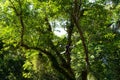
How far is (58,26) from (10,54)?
94.0 ft

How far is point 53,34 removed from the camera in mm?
18891

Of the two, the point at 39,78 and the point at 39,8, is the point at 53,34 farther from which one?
the point at 39,78

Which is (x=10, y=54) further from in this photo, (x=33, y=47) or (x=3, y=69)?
(x=33, y=47)

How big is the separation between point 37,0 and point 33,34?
7.28 ft

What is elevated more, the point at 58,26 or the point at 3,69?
the point at 58,26

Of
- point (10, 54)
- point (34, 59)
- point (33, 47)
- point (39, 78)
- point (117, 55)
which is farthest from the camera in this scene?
point (10, 54)

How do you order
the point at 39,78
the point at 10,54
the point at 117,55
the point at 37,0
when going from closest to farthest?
1. the point at 37,0
2. the point at 117,55
3. the point at 39,78
4. the point at 10,54

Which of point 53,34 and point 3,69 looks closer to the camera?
point 53,34

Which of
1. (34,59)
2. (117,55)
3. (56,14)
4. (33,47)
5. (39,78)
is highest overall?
(56,14)

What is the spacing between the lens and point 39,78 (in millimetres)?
43844

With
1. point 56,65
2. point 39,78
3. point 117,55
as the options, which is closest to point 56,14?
point 56,65

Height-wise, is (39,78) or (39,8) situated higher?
(39,8)

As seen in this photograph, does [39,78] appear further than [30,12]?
Yes

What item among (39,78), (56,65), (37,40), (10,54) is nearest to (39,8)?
(37,40)
